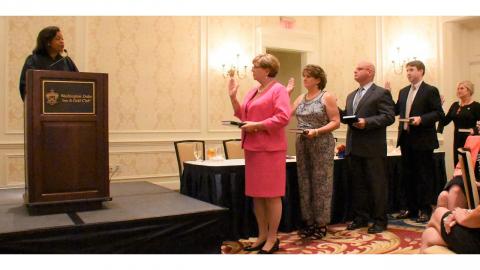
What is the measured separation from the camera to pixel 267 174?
2.74 m

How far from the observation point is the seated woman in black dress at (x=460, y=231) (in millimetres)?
1677

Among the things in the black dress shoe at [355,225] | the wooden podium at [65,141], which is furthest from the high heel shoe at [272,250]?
the wooden podium at [65,141]

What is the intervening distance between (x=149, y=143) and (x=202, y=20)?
1852 mm

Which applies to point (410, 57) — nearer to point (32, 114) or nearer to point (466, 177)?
point (466, 177)

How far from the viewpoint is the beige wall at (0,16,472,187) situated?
500cm

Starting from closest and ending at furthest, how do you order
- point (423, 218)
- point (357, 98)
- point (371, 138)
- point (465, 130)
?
point (371, 138) < point (357, 98) < point (423, 218) < point (465, 130)

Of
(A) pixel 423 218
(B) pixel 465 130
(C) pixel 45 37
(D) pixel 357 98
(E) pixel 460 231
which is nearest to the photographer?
(E) pixel 460 231

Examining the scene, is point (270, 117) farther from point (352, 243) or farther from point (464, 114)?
point (464, 114)

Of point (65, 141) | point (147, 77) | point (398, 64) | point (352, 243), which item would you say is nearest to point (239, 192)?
point (352, 243)

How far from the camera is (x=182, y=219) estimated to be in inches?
88.1

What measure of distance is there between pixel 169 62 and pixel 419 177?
3.54 m

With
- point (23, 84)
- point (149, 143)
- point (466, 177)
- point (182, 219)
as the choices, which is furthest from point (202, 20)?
point (466, 177)

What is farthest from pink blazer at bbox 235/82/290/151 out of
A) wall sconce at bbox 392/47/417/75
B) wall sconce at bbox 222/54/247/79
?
wall sconce at bbox 392/47/417/75

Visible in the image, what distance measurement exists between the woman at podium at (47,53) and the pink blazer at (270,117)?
117cm
